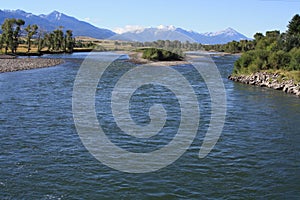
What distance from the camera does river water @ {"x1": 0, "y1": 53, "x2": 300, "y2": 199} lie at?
12859 mm

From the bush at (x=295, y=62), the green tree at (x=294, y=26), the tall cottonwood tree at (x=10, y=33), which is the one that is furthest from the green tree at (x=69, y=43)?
the bush at (x=295, y=62)

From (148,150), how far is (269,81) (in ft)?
103

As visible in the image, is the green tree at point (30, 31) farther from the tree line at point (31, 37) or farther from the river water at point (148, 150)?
the river water at point (148, 150)

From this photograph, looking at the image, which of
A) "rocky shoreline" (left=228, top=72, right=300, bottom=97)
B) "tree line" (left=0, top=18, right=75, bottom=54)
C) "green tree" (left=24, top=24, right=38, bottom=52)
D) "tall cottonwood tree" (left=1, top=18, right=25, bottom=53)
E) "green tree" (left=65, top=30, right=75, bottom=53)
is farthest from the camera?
"green tree" (left=65, top=30, right=75, bottom=53)

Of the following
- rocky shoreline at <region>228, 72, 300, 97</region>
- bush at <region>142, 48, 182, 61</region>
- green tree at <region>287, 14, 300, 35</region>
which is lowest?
rocky shoreline at <region>228, 72, 300, 97</region>

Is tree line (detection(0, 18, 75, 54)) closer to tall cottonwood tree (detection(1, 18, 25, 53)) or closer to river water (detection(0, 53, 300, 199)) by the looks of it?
tall cottonwood tree (detection(1, 18, 25, 53))

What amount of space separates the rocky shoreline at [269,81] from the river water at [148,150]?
1296 centimetres

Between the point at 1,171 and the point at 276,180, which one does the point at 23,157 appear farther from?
the point at 276,180

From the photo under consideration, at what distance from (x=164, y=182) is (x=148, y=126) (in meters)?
8.43

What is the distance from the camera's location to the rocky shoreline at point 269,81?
3934 cm

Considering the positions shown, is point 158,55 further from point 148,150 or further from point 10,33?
point 148,150

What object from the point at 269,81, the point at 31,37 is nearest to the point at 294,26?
the point at 269,81

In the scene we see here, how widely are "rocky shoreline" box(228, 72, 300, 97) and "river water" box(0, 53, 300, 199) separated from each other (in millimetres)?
12959

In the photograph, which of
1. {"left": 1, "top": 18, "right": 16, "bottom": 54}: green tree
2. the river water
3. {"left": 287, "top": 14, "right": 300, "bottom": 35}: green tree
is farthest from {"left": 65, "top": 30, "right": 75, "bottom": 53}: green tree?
the river water
